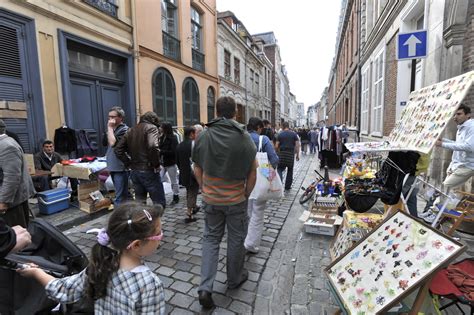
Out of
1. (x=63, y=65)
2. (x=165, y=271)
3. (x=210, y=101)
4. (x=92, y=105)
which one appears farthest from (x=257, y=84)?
(x=165, y=271)

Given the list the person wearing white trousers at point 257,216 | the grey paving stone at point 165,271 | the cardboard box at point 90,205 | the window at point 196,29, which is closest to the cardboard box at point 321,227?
the person wearing white trousers at point 257,216

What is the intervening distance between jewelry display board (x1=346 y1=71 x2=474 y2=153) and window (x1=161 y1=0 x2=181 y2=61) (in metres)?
9.53

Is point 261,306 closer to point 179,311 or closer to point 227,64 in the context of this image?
point 179,311

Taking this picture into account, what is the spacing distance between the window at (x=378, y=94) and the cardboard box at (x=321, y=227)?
713 centimetres

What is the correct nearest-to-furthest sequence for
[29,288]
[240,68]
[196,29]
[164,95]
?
[29,288], [164,95], [196,29], [240,68]

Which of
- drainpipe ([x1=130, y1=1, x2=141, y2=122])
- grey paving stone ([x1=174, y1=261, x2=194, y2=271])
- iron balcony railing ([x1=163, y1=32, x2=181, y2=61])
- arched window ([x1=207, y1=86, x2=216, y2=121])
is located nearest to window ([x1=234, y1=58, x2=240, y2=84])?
arched window ([x1=207, y1=86, x2=216, y2=121])

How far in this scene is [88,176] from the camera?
16.6ft

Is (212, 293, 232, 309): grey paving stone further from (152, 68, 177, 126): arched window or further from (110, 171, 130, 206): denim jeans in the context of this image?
(152, 68, 177, 126): arched window

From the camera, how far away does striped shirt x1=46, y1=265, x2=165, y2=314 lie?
1323 mm

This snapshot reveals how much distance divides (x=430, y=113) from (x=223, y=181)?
179 centimetres

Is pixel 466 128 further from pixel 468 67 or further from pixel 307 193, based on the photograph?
pixel 307 193

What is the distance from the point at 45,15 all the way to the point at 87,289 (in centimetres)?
678

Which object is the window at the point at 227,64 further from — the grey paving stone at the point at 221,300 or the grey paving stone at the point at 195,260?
the grey paving stone at the point at 221,300

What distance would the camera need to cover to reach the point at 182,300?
2.56 m
